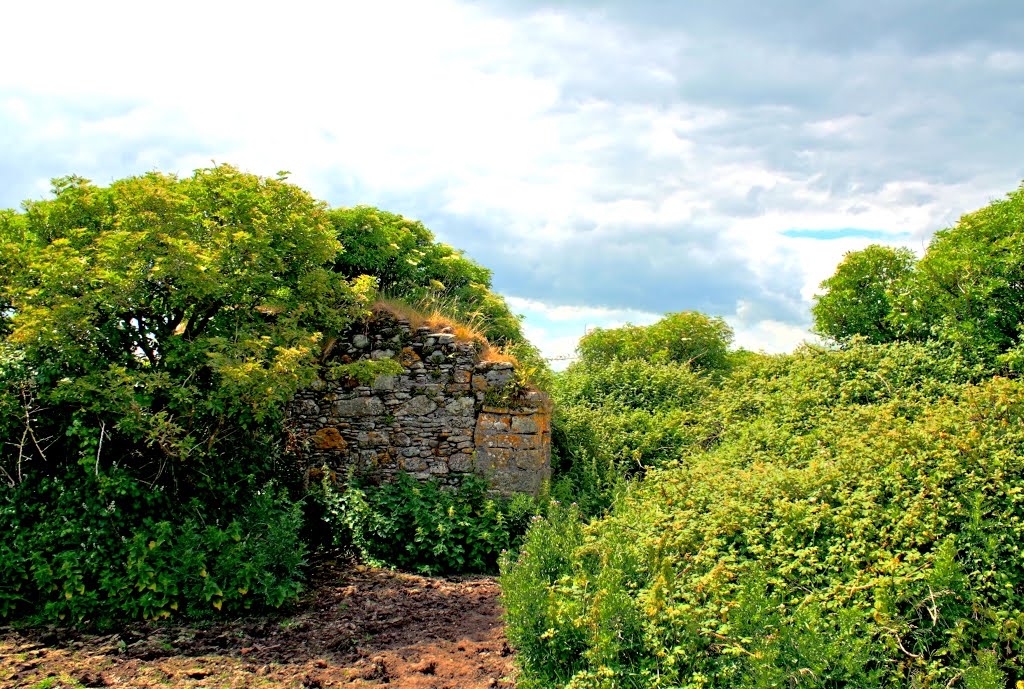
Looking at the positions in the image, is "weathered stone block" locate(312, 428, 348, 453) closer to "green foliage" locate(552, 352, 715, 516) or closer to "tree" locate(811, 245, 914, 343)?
"green foliage" locate(552, 352, 715, 516)

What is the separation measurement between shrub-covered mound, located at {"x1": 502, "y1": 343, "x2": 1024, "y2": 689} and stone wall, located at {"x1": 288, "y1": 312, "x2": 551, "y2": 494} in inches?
80.0

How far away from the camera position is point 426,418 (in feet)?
31.5

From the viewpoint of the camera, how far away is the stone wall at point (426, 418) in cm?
950

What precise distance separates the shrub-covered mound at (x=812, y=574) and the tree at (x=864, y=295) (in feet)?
22.2

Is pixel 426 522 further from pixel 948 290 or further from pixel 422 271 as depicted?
pixel 948 290

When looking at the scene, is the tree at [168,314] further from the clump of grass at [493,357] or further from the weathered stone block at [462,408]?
the clump of grass at [493,357]

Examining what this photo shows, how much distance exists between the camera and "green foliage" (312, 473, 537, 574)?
870 centimetres

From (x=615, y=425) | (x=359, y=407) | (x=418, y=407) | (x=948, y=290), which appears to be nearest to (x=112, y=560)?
(x=359, y=407)

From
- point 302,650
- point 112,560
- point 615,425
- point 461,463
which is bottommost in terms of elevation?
point 302,650

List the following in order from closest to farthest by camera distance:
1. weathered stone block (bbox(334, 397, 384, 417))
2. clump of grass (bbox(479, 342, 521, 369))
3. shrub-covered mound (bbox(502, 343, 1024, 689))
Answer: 1. shrub-covered mound (bbox(502, 343, 1024, 689))
2. weathered stone block (bbox(334, 397, 384, 417))
3. clump of grass (bbox(479, 342, 521, 369))

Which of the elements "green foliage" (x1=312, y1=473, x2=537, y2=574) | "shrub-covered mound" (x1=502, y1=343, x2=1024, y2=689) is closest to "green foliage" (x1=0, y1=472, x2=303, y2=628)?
"green foliage" (x1=312, y1=473, x2=537, y2=574)

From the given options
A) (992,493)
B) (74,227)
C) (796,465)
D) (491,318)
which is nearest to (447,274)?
(491,318)

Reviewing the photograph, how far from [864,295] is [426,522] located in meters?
10.4

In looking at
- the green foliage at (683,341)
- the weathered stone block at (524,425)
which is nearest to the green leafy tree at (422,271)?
the weathered stone block at (524,425)
